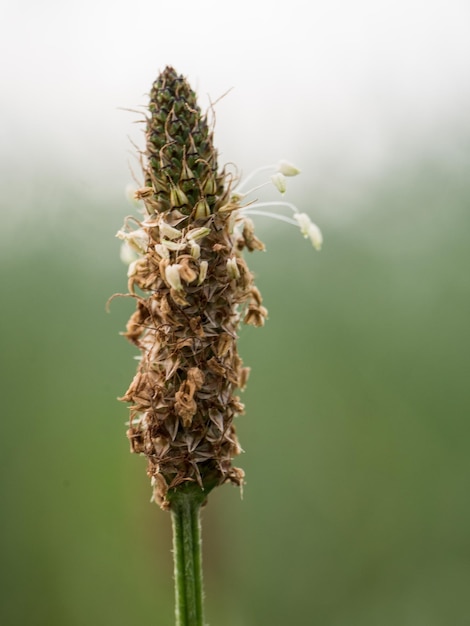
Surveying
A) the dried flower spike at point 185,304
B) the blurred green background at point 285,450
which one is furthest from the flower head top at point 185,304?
the blurred green background at point 285,450

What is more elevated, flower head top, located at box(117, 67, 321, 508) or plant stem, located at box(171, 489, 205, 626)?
flower head top, located at box(117, 67, 321, 508)

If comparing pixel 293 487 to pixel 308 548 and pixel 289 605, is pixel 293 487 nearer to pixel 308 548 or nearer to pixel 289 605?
pixel 308 548

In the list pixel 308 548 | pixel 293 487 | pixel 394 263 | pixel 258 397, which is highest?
pixel 394 263

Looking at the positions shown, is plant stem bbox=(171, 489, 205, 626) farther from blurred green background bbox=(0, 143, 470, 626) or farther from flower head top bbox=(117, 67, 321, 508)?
blurred green background bbox=(0, 143, 470, 626)

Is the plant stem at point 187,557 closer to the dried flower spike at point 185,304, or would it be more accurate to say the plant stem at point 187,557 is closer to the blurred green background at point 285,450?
the dried flower spike at point 185,304

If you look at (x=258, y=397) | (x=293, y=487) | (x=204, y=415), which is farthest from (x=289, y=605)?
(x=204, y=415)

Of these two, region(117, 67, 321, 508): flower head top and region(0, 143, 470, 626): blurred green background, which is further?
region(0, 143, 470, 626): blurred green background

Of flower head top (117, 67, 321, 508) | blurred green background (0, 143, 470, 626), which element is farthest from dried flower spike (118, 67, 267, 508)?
blurred green background (0, 143, 470, 626)
